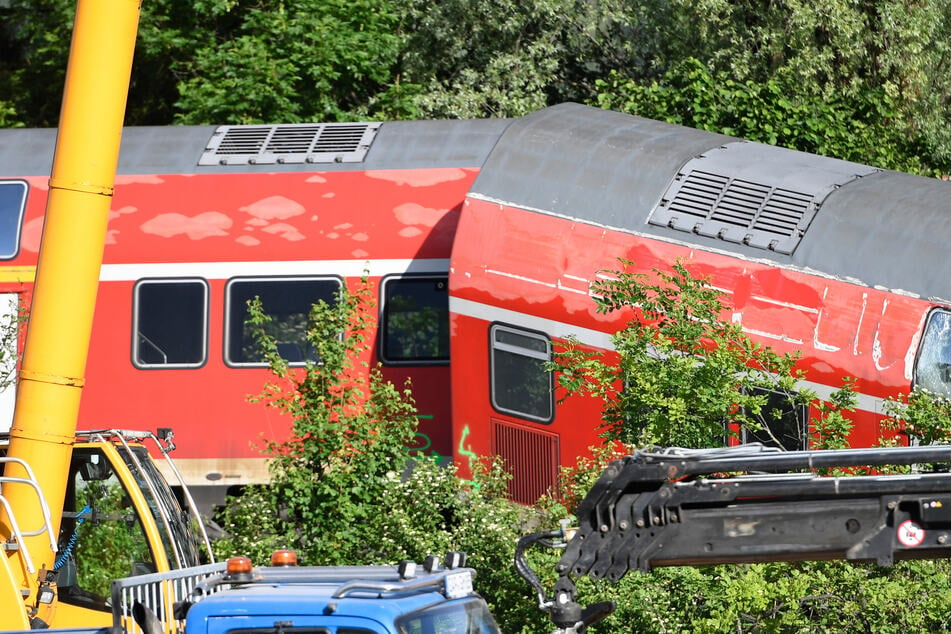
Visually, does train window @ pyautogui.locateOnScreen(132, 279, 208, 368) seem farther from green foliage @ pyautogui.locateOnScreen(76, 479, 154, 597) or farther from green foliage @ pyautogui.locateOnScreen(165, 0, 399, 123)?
green foliage @ pyautogui.locateOnScreen(165, 0, 399, 123)

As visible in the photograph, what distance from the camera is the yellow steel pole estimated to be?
8.69m

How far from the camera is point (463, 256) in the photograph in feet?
45.5

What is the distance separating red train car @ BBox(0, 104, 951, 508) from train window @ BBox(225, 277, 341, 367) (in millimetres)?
24

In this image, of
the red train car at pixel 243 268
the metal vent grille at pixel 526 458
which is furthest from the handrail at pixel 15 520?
the red train car at pixel 243 268

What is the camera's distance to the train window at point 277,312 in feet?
49.4

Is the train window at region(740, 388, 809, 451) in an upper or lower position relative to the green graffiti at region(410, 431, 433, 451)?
upper

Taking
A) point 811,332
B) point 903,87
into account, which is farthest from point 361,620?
point 903,87

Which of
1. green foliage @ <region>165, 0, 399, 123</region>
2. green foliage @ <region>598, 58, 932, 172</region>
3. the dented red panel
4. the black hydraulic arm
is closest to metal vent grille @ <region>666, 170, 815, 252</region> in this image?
the dented red panel

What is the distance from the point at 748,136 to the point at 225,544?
1033cm

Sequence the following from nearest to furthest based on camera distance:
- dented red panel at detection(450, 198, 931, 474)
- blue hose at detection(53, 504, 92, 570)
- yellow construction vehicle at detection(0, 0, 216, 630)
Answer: yellow construction vehicle at detection(0, 0, 216, 630) → blue hose at detection(53, 504, 92, 570) → dented red panel at detection(450, 198, 931, 474)

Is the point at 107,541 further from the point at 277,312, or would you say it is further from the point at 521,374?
the point at 277,312

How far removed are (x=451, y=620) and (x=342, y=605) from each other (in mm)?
575

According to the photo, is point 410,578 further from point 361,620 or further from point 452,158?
point 452,158

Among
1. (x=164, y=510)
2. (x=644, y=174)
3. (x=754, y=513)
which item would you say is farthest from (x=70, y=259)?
(x=644, y=174)
